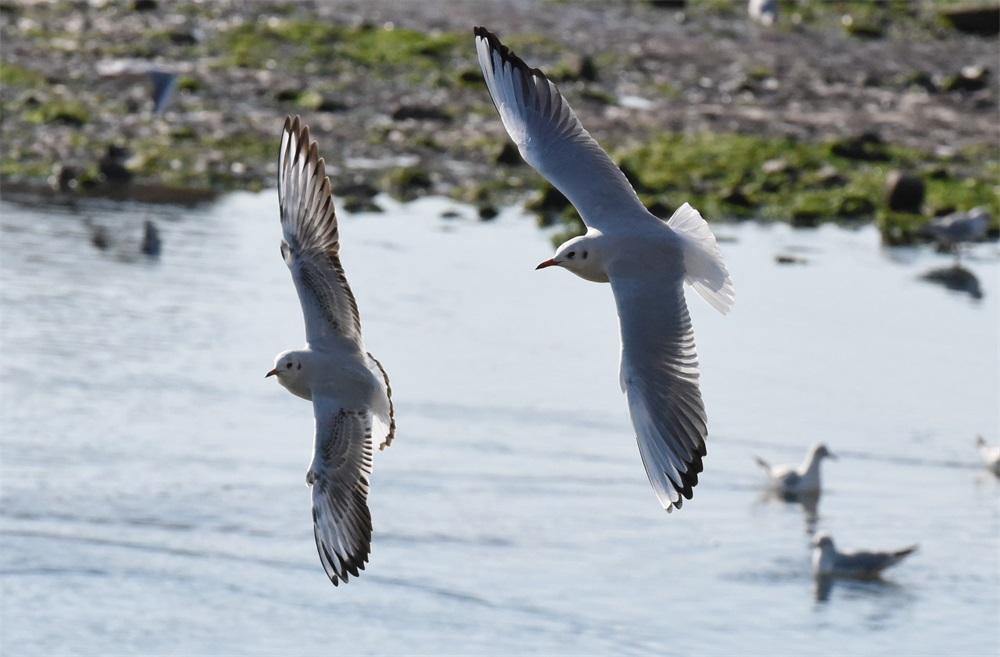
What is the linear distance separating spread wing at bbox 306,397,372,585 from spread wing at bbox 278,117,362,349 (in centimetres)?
36

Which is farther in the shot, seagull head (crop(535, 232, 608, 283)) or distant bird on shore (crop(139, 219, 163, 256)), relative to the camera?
distant bird on shore (crop(139, 219, 163, 256))

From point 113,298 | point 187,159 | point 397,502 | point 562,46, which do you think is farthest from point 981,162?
point 397,502

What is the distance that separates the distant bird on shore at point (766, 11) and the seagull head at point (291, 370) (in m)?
28.6

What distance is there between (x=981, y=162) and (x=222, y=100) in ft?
36.9

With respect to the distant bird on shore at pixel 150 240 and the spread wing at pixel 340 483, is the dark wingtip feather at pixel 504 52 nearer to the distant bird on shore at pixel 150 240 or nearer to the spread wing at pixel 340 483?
the spread wing at pixel 340 483

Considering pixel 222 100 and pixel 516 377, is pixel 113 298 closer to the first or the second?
pixel 516 377

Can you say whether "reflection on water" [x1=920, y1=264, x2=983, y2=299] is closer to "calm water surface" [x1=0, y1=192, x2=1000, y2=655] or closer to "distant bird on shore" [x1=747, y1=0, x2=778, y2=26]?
"calm water surface" [x1=0, y1=192, x2=1000, y2=655]

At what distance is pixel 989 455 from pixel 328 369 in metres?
8.77

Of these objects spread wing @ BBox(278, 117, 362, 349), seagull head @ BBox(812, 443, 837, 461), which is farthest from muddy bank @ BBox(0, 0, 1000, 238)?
spread wing @ BBox(278, 117, 362, 349)

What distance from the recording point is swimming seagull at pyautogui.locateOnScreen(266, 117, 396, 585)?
8.34m

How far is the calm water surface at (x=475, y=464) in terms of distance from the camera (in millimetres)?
12461

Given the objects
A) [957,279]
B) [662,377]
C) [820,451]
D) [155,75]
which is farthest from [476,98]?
[662,377]

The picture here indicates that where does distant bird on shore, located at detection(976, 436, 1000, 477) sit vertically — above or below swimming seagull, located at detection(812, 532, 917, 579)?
above

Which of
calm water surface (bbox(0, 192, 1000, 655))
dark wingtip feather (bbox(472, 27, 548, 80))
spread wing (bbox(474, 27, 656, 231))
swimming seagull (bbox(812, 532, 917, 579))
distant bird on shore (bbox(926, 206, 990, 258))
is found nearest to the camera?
dark wingtip feather (bbox(472, 27, 548, 80))
